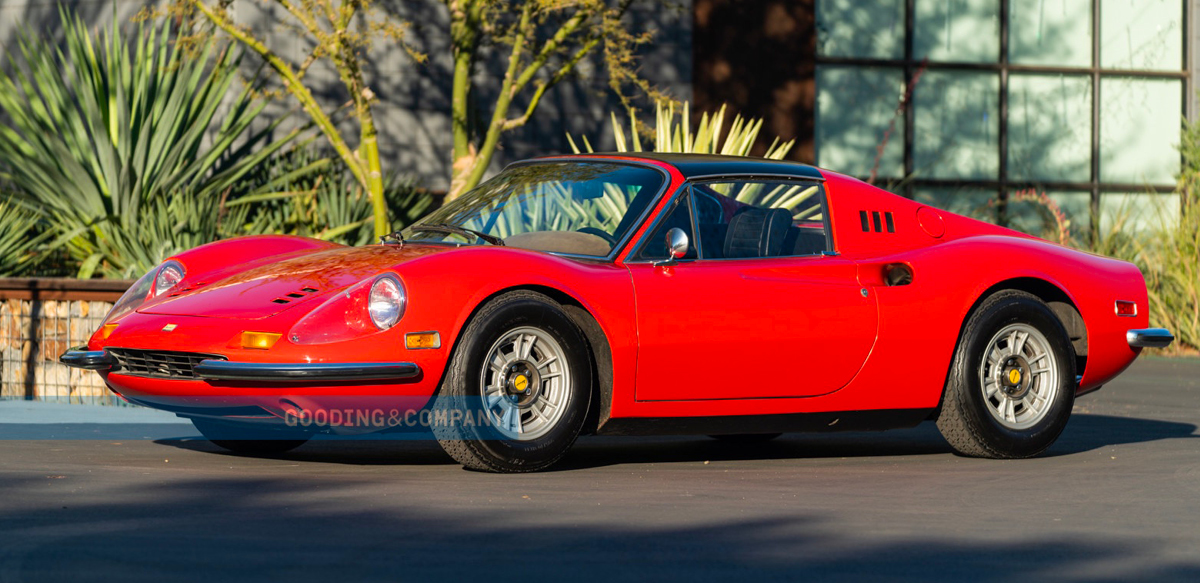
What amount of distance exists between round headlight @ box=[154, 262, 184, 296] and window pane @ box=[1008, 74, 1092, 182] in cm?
1296

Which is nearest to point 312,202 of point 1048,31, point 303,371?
point 303,371

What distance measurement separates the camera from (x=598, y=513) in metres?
5.37

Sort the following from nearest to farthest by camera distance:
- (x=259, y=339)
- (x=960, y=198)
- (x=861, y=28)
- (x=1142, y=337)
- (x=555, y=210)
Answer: (x=259, y=339), (x=555, y=210), (x=1142, y=337), (x=861, y=28), (x=960, y=198)

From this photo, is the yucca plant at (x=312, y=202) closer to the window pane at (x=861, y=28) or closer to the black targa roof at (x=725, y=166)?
the black targa roof at (x=725, y=166)

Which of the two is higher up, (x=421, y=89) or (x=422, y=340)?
(x=421, y=89)

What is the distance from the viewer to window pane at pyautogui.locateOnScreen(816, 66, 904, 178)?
58.4 feet

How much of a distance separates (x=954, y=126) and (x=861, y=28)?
60.0 inches

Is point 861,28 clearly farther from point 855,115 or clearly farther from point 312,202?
point 312,202

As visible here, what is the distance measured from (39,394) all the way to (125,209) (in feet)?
8.53

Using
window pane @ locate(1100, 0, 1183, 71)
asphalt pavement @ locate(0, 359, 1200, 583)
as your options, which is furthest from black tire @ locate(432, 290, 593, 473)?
window pane @ locate(1100, 0, 1183, 71)

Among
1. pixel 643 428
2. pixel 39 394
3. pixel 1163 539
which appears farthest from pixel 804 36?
pixel 1163 539

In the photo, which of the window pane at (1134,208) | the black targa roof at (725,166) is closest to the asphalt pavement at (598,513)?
the black targa roof at (725,166)

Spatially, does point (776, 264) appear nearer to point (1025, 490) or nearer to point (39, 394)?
point (1025, 490)

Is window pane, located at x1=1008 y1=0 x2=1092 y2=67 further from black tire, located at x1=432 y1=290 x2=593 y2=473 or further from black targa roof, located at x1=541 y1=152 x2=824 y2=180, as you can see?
black tire, located at x1=432 y1=290 x2=593 y2=473
